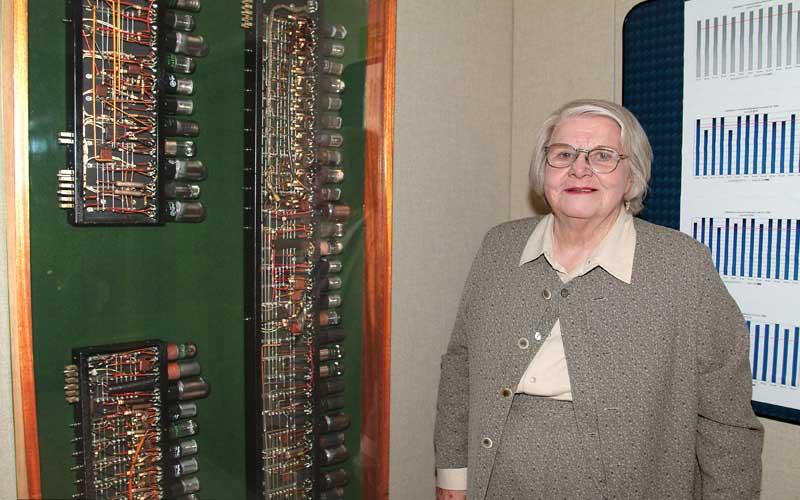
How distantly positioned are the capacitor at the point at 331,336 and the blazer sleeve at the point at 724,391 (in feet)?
3.02

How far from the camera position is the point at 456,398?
1.98 m

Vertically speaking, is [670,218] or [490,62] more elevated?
[490,62]

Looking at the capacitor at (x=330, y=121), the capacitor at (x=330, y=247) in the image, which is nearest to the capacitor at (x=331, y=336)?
the capacitor at (x=330, y=247)

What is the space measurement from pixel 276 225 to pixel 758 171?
1.32 metres

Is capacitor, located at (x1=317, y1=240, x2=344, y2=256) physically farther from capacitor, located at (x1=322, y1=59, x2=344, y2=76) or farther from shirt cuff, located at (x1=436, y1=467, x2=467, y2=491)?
shirt cuff, located at (x1=436, y1=467, x2=467, y2=491)

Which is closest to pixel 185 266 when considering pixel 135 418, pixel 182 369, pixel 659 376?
pixel 182 369

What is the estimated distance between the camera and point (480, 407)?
1.78 meters

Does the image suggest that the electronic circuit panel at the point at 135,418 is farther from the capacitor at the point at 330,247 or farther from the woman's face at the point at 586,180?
the woman's face at the point at 586,180

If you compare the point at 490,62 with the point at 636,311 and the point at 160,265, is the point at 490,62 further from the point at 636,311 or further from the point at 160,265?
the point at 160,265

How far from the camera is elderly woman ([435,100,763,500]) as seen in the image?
1610 mm

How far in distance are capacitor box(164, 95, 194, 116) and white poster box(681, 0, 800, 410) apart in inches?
55.5

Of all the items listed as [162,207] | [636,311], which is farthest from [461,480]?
[162,207]

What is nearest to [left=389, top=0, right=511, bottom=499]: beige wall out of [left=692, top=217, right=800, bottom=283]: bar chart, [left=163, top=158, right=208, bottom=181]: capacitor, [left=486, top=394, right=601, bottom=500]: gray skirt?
[left=486, top=394, right=601, bottom=500]: gray skirt

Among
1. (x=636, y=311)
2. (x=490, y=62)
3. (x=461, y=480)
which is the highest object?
(x=490, y=62)
